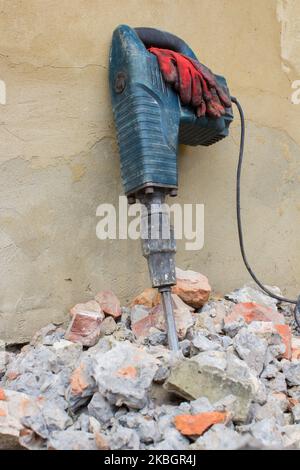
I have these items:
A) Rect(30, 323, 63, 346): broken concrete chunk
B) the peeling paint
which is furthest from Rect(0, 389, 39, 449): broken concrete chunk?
the peeling paint

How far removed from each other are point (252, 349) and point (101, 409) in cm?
52

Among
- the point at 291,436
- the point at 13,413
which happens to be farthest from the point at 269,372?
the point at 13,413

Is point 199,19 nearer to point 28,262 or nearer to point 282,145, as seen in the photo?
point 282,145

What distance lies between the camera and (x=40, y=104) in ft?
5.72

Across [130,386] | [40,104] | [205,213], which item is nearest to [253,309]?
[205,213]

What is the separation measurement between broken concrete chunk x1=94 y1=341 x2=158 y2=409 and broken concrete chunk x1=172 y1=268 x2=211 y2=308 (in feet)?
1.61

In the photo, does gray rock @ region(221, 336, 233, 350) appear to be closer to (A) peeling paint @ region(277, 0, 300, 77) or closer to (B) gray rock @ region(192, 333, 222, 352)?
(B) gray rock @ region(192, 333, 222, 352)

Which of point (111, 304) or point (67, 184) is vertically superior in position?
point (67, 184)

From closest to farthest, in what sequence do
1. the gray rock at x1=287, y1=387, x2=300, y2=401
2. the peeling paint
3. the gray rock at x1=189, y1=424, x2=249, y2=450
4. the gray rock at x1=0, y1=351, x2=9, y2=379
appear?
1. the gray rock at x1=189, y1=424, x2=249, y2=450
2. the gray rock at x1=287, y1=387, x2=300, y2=401
3. the gray rock at x1=0, y1=351, x2=9, y2=379
4. the peeling paint

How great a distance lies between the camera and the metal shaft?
1.53 meters

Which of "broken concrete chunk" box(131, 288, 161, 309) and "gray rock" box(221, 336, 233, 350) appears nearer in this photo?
"gray rock" box(221, 336, 233, 350)

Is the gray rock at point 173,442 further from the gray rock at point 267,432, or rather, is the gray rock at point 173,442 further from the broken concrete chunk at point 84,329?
the broken concrete chunk at point 84,329

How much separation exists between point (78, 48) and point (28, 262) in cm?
80

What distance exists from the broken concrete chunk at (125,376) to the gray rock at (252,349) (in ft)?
1.06
